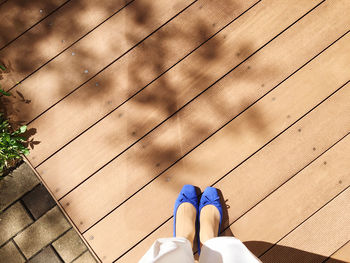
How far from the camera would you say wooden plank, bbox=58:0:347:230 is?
75.3 inches

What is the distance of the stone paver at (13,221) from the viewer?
2049 mm

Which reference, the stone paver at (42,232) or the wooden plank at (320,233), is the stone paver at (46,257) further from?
the wooden plank at (320,233)

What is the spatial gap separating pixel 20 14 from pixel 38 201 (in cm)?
128

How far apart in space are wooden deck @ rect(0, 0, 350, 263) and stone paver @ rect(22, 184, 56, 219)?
18cm

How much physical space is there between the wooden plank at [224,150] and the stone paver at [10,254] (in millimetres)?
563

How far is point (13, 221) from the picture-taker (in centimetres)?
206

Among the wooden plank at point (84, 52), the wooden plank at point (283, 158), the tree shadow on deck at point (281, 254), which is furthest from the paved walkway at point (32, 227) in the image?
the tree shadow on deck at point (281, 254)

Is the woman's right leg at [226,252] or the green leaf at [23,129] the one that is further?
the green leaf at [23,129]

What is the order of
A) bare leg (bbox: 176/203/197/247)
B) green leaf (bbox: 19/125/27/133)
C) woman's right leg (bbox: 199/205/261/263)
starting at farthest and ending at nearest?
green leaf (bbox: 19/125/27/133) → bare leg (bbox: 176/203/197/247) → woman's right leg (bbox: 199/205/261/263)

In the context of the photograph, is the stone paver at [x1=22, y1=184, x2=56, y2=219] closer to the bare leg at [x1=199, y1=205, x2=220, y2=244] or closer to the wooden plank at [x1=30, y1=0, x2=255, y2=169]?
the wooden plank at [x1=30, y1=0, x2=255, y2=169]

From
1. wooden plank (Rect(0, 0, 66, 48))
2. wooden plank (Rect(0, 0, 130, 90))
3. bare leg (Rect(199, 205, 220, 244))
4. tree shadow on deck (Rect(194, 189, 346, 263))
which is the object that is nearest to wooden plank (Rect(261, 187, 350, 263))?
tree shadow on deck (Rect(194, 189, 346, 263))

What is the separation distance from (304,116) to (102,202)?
1.42m

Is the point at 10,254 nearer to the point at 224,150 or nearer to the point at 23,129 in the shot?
the point at 23,129

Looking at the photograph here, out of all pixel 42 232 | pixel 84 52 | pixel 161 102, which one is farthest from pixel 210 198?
Answer: pixel 84 52
